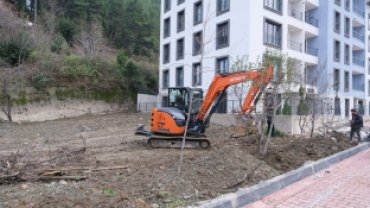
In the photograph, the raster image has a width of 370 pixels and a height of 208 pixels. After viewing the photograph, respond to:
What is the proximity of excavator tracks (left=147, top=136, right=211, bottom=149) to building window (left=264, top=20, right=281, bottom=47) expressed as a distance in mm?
12113

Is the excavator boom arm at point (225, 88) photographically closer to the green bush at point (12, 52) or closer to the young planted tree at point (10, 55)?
the young planted tree at point (10, 55)

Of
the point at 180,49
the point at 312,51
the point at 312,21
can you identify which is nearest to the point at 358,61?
the point at 312,51

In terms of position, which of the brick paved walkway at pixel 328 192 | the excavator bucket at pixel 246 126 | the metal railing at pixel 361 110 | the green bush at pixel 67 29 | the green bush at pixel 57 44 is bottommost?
the brick paved walkway at pixel 328 192

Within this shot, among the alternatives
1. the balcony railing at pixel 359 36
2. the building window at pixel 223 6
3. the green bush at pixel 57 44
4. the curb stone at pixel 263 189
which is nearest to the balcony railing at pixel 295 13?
the building window at pixel 223 6

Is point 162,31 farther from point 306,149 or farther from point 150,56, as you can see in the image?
point 306,149

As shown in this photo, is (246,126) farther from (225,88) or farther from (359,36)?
(359,36)

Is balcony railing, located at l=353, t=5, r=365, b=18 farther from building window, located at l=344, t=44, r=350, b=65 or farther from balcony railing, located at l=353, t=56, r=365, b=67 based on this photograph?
building window, located at l=344, t=44, r=350, b=65

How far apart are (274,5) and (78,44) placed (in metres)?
20.5

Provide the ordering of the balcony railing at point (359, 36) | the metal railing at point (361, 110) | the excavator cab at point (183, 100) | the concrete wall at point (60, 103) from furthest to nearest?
the balcony railing at point (359, 36) < the metal railing at point (361, 110) < the concrete wall at point (60, 103) < the excavator cab at point (183, 100)

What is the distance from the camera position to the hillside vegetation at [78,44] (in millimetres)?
19609

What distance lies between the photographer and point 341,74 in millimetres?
24891

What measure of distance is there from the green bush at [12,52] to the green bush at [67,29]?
9.39m

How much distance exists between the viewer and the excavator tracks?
9841 mm

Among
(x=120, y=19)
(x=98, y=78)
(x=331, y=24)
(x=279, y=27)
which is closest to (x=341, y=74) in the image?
(x=331, y=24)
